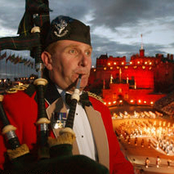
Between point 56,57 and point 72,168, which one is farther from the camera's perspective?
point 56,57

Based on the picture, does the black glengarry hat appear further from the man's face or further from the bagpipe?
the bagpipe

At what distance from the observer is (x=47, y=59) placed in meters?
2.47

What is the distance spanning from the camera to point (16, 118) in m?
2.10

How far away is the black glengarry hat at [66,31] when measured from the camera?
2340 mm

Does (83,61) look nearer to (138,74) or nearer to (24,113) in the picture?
(24,113)

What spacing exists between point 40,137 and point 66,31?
134 cm

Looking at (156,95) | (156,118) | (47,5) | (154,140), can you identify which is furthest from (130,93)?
(47,5)

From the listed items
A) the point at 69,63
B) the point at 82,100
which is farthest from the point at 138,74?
the point at 69,63

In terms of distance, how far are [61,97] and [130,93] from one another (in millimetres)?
41001

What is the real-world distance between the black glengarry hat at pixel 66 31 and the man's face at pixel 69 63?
63mm

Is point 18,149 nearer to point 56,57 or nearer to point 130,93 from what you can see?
point 56,57

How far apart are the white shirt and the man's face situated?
204mm

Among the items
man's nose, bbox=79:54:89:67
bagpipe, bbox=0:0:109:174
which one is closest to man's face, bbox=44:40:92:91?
man's nose, bbox=79:54:89:67

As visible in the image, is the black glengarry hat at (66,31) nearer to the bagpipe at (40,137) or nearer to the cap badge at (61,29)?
the cap badge at (61,29)
